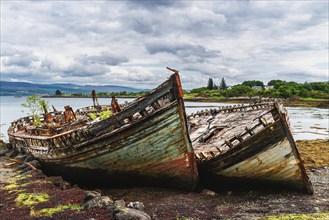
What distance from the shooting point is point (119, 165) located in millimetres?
13680

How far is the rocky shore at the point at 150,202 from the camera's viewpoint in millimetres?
10422

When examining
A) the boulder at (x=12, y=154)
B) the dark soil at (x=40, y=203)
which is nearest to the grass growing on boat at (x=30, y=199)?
the dark soil at (x=40, y=203)

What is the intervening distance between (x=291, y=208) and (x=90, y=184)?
354 inches

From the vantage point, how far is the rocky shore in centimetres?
1042

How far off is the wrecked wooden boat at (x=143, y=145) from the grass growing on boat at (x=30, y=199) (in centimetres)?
271

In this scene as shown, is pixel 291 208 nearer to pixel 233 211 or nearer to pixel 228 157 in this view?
pixel 233 211

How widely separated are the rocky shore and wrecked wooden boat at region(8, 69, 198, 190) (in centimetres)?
79

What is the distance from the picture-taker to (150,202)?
12.3m

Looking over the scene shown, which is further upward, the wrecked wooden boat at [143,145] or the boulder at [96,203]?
the wrecked wooden boat at [143,145]

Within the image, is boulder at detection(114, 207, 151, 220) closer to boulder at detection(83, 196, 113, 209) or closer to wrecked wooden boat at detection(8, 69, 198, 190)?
boulder at detection(83, 196, 113, 209)

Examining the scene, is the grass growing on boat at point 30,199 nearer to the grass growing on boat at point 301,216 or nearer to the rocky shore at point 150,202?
the rocky shore at point 150,202

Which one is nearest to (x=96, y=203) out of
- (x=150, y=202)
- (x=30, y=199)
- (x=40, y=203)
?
(x=40, y=203)

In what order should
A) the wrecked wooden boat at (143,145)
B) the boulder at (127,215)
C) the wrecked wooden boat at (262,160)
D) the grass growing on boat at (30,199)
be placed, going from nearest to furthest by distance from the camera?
the boulder at (127,215), the grass growing on boat at (30,199), the wrecked wooden boat at (262,160), the wrecked wooden boat at (143,145)

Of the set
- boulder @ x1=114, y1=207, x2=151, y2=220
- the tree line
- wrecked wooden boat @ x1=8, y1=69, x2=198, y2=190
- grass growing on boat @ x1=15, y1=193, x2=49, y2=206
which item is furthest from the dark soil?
the tree line
